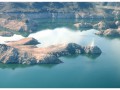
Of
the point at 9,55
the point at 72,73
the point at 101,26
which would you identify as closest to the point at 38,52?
the point at 9,55

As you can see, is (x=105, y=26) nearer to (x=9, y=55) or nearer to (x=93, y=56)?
(x=93, y=56)

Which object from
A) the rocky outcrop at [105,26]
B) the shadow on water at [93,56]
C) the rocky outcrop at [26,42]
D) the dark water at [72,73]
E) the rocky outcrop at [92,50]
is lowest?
the dark water at [72,73]

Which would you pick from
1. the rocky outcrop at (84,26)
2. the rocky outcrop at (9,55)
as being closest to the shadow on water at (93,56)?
the rocky outcrop at (9,55)

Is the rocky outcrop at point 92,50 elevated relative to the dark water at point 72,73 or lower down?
elevated

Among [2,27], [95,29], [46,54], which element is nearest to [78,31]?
[95,29]

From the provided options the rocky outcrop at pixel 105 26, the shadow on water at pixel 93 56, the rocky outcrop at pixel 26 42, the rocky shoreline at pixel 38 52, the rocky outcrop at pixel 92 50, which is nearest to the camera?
the rocky shoreline at pixel 38 52

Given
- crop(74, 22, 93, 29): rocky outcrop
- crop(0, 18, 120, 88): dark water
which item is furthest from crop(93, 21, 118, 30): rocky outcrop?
crop(0, 18, 120, 88): dark water

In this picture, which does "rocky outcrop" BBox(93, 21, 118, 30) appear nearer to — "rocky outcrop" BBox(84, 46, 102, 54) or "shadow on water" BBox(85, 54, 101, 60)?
"rocky outcrop" BBox(84, 46, 102, 54)

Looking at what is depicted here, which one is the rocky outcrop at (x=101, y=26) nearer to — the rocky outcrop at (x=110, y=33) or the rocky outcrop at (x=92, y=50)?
the rocky outcrop at (x=110, y=33)
